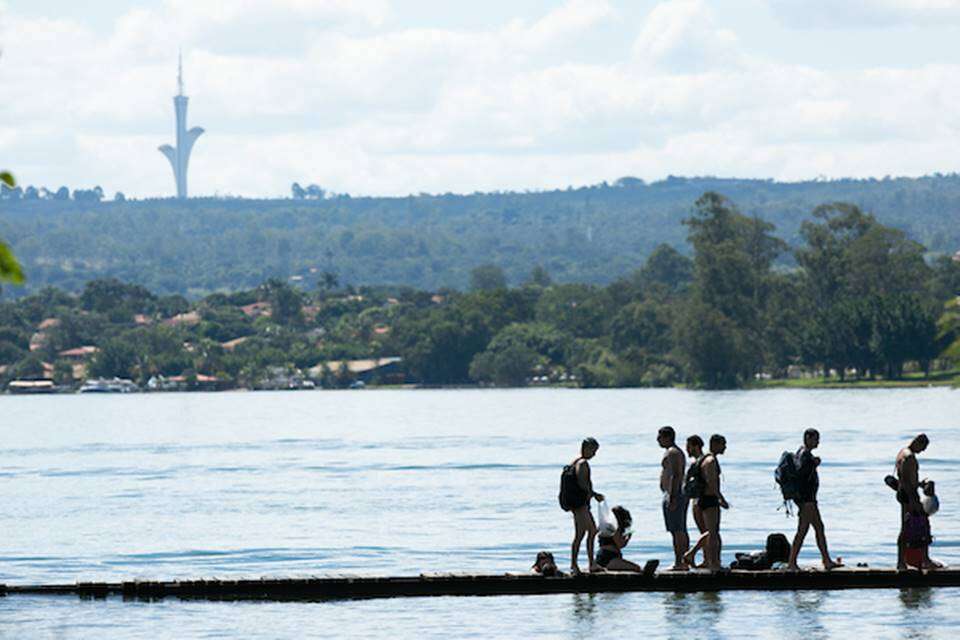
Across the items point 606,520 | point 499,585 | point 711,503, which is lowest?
point 499,585

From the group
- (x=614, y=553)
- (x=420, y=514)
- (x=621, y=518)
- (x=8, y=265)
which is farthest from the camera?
(x=420, y=514)

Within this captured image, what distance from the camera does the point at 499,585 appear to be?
31.2 metres

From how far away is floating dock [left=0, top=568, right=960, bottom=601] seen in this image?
100 ft

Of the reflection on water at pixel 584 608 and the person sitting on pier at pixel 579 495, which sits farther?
the reflection on water at pixel 584 608

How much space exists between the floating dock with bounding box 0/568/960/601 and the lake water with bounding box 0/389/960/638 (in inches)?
9.9

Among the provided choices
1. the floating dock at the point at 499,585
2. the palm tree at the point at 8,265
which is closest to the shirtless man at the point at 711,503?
the floating dock at the point at 499,585

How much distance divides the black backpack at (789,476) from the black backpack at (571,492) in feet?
9.51

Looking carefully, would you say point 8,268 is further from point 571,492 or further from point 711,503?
point 711,503

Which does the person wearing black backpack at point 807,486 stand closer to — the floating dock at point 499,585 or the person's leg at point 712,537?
the person's leg at point 712,537

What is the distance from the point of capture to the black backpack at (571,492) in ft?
95.7

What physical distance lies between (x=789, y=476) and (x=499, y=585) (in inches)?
206

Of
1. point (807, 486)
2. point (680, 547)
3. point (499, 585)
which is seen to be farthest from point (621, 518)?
point (807, 486)

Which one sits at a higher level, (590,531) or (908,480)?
(908,480)

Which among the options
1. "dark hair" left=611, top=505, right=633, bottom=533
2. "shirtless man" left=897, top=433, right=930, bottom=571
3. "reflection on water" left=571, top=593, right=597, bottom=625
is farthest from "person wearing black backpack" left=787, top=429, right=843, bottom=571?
"reflection on water" left=571, top=593, right=597, bottom=625
